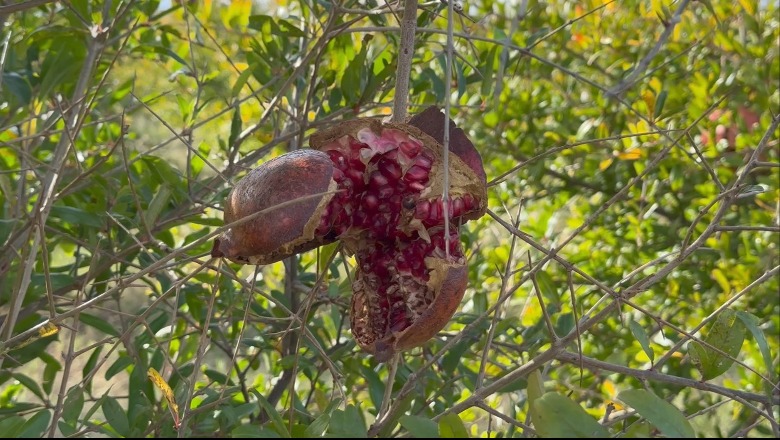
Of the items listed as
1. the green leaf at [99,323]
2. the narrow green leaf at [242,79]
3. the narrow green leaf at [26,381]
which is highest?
the narrow green leaf at [242,79]

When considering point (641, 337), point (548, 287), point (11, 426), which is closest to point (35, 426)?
point (11, 426)

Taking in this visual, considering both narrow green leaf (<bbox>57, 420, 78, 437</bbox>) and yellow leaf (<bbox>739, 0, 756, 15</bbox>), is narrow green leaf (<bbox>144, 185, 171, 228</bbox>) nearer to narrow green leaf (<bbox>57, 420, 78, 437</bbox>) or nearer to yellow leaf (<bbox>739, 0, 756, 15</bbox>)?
narrow green leaf (<bbox>57, 420, 78, 437</bbox>)

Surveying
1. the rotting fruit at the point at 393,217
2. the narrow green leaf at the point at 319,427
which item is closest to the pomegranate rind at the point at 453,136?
the rotting fruit at the point at 393,217

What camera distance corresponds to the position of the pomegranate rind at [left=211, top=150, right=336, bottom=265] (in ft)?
2.23

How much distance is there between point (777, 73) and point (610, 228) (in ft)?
1.47

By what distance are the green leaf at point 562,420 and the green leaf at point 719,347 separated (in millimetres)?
295

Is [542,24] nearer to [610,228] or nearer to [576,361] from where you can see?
[610,228]

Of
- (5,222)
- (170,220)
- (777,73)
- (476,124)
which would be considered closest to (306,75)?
(170,220)

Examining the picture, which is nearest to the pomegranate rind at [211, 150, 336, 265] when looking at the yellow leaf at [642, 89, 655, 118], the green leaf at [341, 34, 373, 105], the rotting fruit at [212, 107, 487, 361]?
the rotting fruit at [212, 107, 487, 361]

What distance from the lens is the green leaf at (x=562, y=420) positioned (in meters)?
0.52

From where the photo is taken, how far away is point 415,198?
0.76m

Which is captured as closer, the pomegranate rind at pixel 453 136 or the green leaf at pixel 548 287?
the pomegranate rind at pixel 453 136

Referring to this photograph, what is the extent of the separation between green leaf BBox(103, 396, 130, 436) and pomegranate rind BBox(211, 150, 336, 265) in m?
0.43

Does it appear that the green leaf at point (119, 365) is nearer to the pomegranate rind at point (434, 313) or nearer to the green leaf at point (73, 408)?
the green leaf at point (73, 408)
